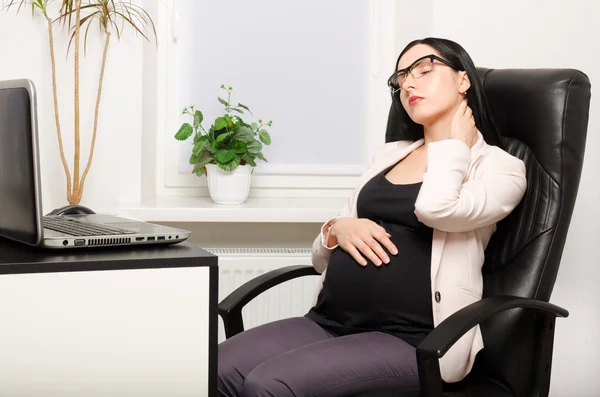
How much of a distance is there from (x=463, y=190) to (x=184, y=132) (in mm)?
1266

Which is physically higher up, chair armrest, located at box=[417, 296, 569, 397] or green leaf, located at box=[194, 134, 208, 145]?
green leaf, located at box=[194, 134, 208, 145]

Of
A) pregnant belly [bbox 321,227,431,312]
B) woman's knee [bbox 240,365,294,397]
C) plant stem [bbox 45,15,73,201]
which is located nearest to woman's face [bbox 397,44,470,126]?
pregnant belly [bbox 321,227,431,312]

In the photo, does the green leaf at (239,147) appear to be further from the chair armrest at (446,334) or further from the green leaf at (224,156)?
the chair armrest at (446,334)

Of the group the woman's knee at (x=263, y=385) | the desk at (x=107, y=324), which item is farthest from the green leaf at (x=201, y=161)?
the desk at (x=107, y=324)

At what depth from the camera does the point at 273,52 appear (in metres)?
2.90

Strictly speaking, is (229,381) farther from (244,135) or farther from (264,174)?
(264,174)

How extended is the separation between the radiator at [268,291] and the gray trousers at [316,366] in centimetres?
97

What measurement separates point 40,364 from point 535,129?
121 centimetres

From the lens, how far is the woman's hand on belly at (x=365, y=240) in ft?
5.65

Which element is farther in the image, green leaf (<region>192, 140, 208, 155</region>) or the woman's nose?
A: green leaf (<region>192, 140, 208, 155</region>)

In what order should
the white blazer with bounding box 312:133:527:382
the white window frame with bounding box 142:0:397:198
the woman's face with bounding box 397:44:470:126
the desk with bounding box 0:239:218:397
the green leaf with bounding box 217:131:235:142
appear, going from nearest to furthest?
the desk with bounding box 0:239:218:397, the white blazer with bounding box 312:133:527:382, the woman's face with bounding box 397:44:470:126, the green leaf with bounding box 217:131:235:142, the white window frame with bounding box 142:0:397:198

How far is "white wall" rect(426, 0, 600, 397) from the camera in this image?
8.29ft

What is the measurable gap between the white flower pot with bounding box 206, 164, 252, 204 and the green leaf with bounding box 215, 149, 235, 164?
5 centimetres

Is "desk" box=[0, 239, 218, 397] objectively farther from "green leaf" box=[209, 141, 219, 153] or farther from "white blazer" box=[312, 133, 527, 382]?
"green leaf" box=[209, 141, 219, 153]
